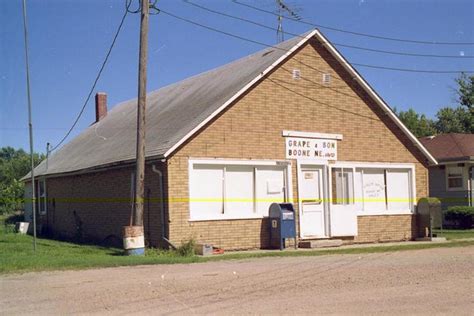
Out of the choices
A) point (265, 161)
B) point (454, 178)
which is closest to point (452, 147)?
point (454, 178)

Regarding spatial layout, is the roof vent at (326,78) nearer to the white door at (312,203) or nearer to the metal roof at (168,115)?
the metal roof at (168,115)

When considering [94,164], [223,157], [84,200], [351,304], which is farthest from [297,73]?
[351,304]

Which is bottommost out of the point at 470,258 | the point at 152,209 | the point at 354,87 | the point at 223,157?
the point at 470,258

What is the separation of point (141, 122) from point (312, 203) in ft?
20.1

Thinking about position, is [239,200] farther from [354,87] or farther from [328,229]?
[354,87]

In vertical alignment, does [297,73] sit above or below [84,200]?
above

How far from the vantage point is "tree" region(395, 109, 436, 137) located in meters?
61.2

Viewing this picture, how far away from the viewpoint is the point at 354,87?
66.4 feet

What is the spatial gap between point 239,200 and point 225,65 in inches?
290

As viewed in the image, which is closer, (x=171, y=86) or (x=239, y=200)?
(x=239, y=200)

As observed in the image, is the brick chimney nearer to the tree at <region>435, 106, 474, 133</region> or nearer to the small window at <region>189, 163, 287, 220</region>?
the small window at <region>189, 163, 287, 220</region>

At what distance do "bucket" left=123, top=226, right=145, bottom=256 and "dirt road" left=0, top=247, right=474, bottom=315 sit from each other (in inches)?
78.7

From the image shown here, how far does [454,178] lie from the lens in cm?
2811

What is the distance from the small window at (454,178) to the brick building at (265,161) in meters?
6.86
